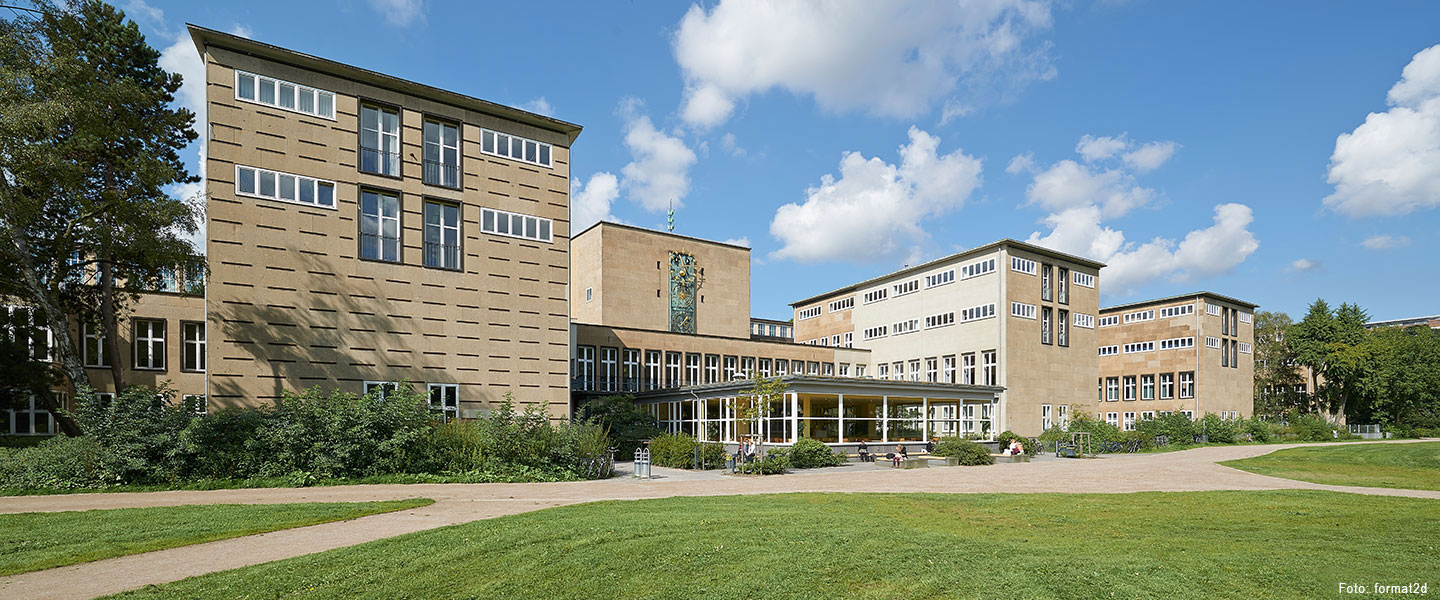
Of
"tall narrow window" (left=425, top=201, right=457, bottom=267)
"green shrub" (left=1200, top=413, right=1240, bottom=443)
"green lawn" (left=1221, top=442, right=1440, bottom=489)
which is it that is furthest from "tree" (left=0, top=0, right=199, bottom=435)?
"green shrub" (left=1200, top=413, right=1240, bottom=443)

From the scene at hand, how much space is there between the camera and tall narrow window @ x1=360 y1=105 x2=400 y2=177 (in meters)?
30.0

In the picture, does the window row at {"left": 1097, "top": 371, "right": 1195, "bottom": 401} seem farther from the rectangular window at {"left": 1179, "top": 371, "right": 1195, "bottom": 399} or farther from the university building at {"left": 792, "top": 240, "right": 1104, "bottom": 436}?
the university building at {"left": 792, "top": 240, "right": 1104, "bottom": 436}

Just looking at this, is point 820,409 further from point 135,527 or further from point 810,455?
point 135,527

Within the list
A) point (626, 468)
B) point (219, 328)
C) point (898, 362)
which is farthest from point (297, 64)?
point (898, 362)

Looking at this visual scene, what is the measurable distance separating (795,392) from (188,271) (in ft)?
74.3

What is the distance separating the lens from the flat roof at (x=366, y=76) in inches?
1055

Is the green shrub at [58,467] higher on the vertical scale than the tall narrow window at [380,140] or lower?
lower

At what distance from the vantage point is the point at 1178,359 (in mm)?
65375

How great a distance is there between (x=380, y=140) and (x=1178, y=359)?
209ft

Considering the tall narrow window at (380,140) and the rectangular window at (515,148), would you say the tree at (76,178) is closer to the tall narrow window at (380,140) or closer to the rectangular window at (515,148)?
the tall narrow window at (380,140)

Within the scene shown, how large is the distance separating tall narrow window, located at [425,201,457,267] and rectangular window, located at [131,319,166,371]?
43.2 feet

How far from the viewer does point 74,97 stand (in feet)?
72.2

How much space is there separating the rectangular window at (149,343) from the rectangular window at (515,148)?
53.4 feet

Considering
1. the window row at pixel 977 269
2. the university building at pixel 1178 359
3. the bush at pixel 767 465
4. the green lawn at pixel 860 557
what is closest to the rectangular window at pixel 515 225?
the bush at pixel 767 465
